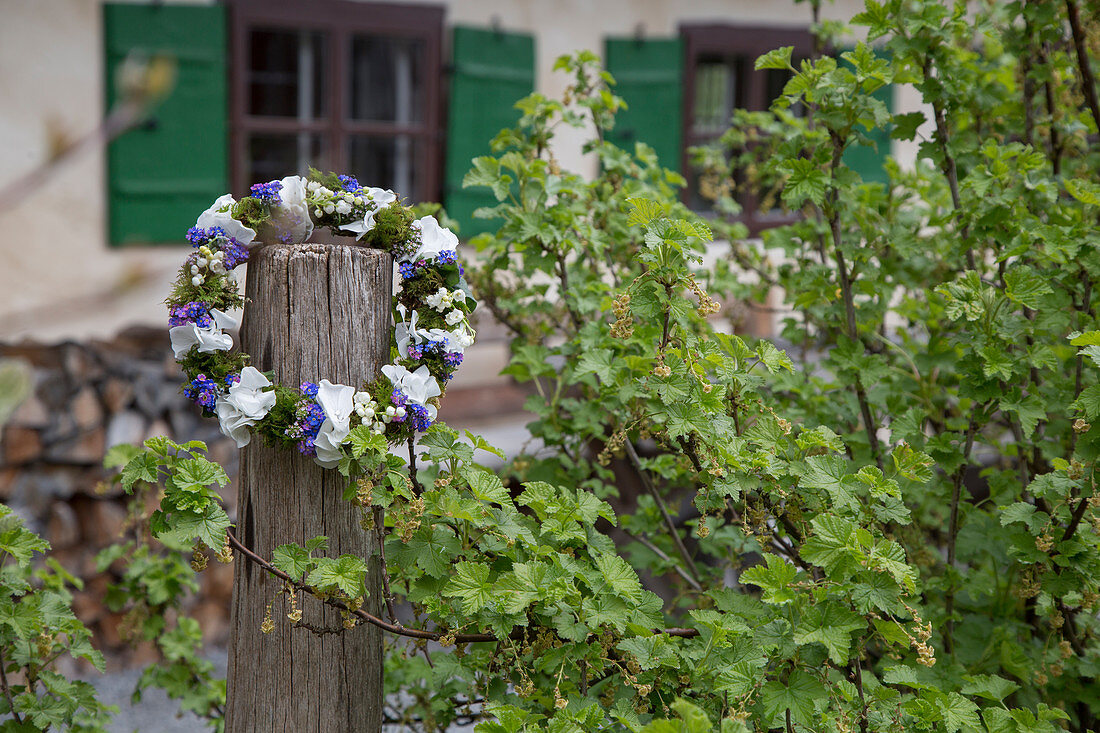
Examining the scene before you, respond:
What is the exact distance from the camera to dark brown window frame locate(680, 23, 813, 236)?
608 centimetres

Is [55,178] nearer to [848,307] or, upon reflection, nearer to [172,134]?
[172,134]

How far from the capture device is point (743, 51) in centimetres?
623

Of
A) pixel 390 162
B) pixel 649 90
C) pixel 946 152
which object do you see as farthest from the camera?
pixel 649 90

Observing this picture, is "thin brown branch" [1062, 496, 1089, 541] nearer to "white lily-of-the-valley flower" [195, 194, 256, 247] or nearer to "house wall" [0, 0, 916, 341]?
"white lily-of-the-valley flower" [195, 194, 256, 247]

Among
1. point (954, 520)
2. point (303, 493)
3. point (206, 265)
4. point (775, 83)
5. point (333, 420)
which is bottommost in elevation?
point (954, 520)

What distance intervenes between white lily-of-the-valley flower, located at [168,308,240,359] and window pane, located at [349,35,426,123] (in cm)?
412

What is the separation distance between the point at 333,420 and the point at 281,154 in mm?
4219

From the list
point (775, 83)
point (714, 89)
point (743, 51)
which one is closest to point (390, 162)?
point (714, 89)

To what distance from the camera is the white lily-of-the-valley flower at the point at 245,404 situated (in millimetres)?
1656

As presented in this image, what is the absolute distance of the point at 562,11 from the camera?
578 centimetres

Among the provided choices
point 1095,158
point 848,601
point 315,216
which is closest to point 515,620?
point 848,601

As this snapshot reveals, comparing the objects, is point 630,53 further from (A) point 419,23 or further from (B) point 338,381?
(B) point 338,381

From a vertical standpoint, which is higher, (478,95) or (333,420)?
(478,95)

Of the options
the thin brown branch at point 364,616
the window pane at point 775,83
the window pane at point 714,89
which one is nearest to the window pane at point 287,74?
the window pane at point 714,89
